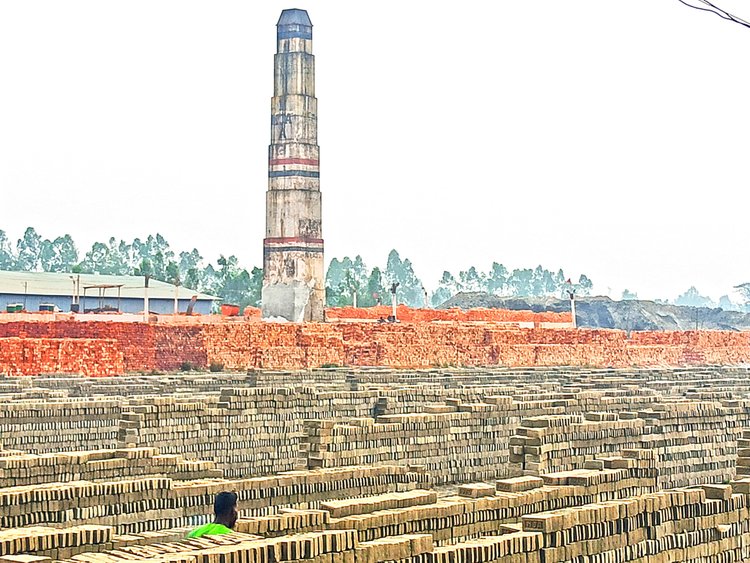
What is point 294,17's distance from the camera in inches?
1933

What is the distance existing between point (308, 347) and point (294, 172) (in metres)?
11.6

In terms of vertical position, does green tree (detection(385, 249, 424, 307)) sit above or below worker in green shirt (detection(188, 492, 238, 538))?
above

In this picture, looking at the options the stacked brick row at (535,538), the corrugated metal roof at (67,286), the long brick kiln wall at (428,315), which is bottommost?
the stacked brick row at (535,538)

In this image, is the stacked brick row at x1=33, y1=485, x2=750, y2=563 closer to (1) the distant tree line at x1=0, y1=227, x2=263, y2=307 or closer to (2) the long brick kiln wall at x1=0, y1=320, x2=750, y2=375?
(2) the long brick kiln wall at x1=0, y1=320, x2=750, y2=375

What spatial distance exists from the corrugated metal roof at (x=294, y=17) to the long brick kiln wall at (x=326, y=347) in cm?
1307

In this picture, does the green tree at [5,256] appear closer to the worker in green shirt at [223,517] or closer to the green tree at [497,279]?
the green tree at [497,279]

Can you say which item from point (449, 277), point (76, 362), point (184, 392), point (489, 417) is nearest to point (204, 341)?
point (76, 362)

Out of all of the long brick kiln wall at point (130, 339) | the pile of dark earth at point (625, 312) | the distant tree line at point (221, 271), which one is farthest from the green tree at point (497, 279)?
the long brick kiln wall at point (130, 339)

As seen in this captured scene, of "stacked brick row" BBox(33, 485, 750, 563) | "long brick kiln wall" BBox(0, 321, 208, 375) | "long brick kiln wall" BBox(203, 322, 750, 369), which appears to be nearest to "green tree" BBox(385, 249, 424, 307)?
"long brick kiln wall" BBox(203, 322, 750, 369)

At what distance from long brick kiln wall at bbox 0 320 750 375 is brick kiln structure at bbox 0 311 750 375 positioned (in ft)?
0.09

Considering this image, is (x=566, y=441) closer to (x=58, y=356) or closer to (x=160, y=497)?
(x=160, y=497)

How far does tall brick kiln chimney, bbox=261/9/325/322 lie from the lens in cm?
4878

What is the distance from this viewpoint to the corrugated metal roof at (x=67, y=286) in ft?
231

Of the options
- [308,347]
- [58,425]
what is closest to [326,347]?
[308,347]
